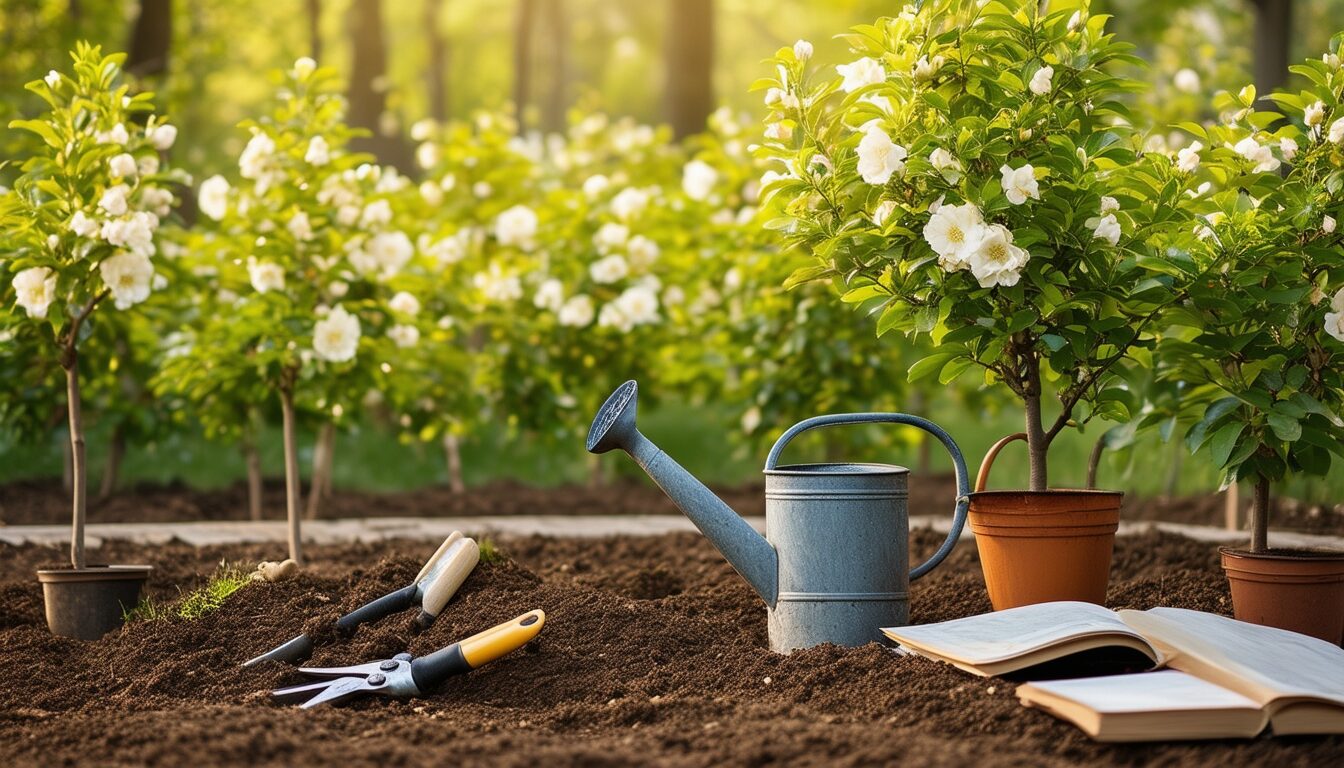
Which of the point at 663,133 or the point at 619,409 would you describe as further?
the point at 663,133

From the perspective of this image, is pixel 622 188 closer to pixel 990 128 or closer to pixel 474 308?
pixel 474 308

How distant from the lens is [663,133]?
6988 millimetres

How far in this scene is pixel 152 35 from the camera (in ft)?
28.9

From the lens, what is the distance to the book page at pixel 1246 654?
88.0 inches

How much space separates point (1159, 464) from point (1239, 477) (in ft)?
12.6

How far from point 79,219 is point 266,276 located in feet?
2.33

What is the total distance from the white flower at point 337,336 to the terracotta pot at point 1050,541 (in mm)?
1933

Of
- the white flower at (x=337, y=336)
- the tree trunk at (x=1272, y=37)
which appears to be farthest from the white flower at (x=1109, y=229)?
the tree trunk at (x=1272, y=37)

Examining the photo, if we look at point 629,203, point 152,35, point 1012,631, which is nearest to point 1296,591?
point 1012,631

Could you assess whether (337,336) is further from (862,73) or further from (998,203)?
(998,203)

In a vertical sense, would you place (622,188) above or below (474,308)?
above

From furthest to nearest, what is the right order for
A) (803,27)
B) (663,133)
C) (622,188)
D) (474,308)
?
(803,27) < (663,133) < (622,188) < (474,308)

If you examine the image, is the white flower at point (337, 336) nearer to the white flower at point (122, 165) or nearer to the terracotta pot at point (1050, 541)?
the white flower at point (122, 165)

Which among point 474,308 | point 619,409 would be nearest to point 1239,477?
point 619,409
